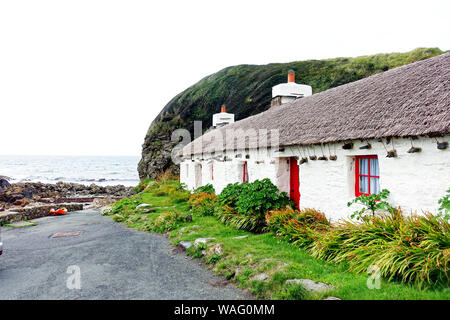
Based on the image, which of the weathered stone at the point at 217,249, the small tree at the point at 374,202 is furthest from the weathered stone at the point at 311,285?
the weathered stone at the point at 217,249

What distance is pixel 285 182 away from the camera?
Answer: 9.97 metres

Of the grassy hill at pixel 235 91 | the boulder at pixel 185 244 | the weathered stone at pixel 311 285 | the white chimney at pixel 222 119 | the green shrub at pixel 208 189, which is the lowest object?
the boulder at pixel 185 244

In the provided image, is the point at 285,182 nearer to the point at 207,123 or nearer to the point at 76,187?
the point at 207,123

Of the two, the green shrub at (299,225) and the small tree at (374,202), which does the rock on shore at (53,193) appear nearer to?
the green shrub at (299,225)

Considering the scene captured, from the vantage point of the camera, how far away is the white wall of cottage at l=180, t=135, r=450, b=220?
535cm

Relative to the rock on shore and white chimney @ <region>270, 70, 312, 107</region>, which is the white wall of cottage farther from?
the rock on shore

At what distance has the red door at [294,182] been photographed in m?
9.67

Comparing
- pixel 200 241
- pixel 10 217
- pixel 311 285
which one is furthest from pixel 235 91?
pixel 311 285

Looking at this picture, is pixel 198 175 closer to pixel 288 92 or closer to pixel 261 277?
pixel 288 92

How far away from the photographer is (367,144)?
6605 millimetres

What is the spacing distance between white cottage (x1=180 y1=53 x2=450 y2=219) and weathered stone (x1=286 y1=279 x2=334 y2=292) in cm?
269

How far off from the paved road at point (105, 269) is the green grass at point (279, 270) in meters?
0.37

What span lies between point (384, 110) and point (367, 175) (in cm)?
168
